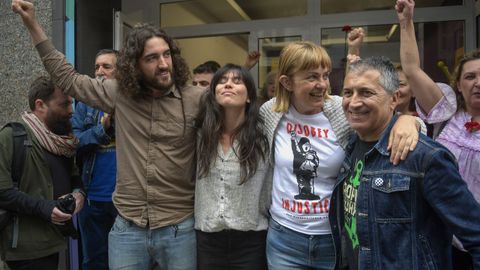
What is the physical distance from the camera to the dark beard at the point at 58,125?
2812 millimetres

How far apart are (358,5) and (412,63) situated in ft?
12.2

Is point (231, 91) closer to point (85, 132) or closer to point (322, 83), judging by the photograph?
point (322, 83)

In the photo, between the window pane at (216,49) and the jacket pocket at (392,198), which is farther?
the window pane at (216,49)

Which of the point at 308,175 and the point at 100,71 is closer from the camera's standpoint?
the point at 308,175

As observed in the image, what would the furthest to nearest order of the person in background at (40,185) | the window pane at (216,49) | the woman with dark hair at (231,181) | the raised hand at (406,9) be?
1. the window pane at (216,49)
2. the person in background at (40,185)
3. the woman with dark hair at (231,181)
4. the raised hand at (406,9)

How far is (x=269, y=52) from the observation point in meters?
6.00

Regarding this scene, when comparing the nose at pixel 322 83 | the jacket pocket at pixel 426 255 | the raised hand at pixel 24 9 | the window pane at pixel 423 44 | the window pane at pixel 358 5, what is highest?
the window pane at pixel 358 5

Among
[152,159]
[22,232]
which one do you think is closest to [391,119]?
[152,159]

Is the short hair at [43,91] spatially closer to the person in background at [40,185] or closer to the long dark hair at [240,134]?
the person in background at [40,185]

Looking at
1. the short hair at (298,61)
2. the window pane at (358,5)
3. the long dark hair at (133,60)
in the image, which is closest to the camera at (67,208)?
the long dark hair at (133,60)

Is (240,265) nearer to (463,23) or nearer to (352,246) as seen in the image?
(352,246)

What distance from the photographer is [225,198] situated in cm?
229

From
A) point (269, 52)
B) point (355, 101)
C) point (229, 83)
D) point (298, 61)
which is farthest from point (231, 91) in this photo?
point (269, 52)

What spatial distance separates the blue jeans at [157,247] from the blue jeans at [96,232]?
0.82 m
